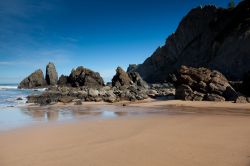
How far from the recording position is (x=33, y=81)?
60219 millimetres

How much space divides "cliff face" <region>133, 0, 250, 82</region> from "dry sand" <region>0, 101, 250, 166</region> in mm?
34381

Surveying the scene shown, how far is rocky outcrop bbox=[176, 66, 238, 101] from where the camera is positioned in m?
20.4

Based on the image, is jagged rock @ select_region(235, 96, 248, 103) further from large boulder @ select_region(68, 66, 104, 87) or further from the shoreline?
large boulder @ select_region(68, 66, 104, 87)

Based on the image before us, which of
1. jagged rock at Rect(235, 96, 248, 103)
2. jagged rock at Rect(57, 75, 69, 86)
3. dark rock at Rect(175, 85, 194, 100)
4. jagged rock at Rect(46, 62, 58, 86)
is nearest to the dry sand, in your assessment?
jagged rock at Rect(235, 96, 248, 103)

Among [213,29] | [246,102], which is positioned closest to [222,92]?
[246,102]

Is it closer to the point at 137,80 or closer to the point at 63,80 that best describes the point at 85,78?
the point at 63,80

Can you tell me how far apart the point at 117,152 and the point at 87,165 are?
1041 mm

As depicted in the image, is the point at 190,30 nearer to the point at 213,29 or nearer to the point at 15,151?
the point at 213,29

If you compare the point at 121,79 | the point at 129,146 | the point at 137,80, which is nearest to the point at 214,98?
the point at 129,146

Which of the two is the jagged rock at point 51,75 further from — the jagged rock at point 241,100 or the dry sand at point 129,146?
the dry sand at point 129,146

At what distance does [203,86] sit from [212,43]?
37.4m

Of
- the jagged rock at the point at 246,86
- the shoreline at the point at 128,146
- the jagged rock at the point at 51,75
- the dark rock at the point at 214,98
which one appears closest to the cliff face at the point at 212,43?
the jagged rock at the point at 246,86

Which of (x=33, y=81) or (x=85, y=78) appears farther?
(x=33, y=81)

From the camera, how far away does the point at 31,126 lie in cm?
1026
